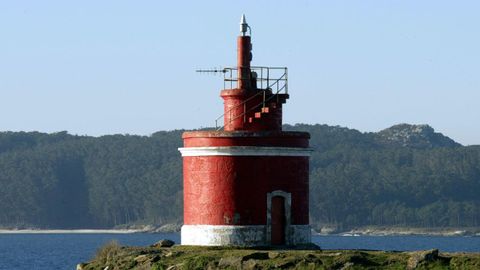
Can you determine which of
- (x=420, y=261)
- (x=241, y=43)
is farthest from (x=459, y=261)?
(x=241, y=43)

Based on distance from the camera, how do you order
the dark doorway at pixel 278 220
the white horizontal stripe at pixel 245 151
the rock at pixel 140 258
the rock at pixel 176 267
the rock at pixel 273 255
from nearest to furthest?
1. the rock at pixel 273 255
2. the rock at pixel 176 267
3. the rock at pixel 140 258
4. the white horizontal stripe at pixel 245 151
5. the dark doorway at pixel 278 220

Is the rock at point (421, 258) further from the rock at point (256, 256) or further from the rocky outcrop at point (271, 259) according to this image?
the rock at point (256, 256)

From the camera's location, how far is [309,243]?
3853 centimetres

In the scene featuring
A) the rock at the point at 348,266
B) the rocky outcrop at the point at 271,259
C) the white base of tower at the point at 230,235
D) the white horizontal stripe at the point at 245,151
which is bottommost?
the rock at the point at 348,266

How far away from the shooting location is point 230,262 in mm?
33938

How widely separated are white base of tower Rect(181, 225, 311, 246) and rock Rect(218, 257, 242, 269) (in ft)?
9.77

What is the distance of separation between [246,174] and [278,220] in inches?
70.2

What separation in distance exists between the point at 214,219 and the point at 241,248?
1.23 meters

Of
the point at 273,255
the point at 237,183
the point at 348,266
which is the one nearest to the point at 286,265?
the point at 273,255

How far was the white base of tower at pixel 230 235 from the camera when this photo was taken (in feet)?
122

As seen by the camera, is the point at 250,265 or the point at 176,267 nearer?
the point at 250,265

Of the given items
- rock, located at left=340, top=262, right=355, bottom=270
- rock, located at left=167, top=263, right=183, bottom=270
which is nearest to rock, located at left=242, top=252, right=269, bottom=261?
rock, located at left=167, top=263, right=183, bottom=270

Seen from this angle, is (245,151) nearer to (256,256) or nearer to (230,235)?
(230,235)

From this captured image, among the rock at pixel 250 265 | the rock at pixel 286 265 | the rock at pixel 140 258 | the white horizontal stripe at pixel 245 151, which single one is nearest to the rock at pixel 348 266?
the rock at pixel 286 265
